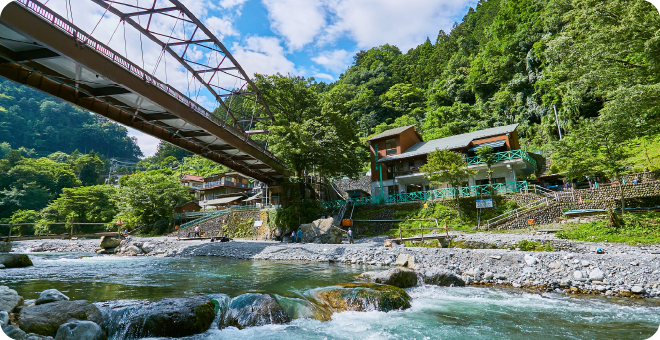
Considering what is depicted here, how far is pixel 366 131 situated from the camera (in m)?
55.8

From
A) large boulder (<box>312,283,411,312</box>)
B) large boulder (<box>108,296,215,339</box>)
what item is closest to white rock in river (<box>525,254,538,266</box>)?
large boulder (<box>312,283,411,312</box>)

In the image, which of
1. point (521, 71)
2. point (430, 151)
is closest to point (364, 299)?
point (430, 151)

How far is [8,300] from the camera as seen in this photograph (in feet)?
20.9

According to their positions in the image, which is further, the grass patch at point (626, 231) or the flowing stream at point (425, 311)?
the grass patch at point (626, 231)

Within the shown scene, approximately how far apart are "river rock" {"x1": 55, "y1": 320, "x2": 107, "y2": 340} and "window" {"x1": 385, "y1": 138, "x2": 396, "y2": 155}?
103ft

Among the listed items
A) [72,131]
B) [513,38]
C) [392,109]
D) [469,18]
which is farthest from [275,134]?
[72,131]

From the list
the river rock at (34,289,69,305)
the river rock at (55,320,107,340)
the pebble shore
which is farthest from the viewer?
the pebble shore

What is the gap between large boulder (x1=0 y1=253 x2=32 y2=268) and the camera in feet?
49.8

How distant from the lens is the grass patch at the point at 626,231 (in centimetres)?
1433

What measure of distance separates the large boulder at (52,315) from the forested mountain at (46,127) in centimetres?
12062

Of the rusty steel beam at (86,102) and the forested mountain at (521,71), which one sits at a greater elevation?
the forested mountain at (521,71)

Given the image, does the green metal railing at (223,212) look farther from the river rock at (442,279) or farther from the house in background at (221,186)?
the river rock at (442,279)

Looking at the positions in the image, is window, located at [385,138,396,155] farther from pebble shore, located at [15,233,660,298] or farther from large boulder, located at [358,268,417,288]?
large boulder, located at [358,268,417,288]

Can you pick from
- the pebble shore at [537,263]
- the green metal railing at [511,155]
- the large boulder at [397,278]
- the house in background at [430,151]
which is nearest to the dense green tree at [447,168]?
the green metal railing at [511,155]
